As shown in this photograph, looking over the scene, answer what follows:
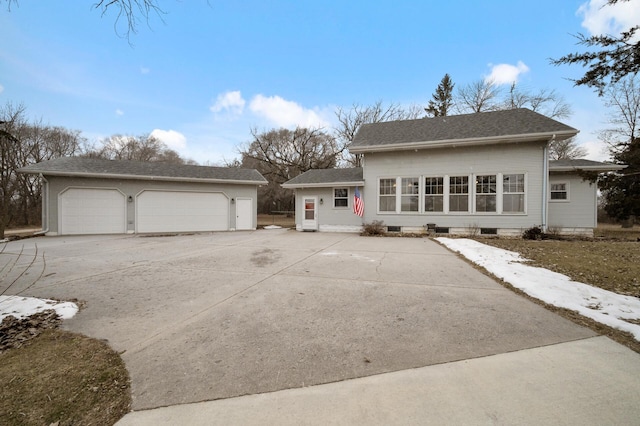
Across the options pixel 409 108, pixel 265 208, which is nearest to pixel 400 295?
pixel 409 108

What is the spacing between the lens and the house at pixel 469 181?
1141cm

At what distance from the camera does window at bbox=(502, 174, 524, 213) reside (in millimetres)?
11570

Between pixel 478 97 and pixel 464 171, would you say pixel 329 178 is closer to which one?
pixel 464 171

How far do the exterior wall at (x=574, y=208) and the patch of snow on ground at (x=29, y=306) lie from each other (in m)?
17.0

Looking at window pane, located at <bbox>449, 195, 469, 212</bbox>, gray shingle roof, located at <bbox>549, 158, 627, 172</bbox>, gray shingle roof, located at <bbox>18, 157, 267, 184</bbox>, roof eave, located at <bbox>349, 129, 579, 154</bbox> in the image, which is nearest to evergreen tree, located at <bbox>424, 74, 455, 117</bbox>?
gray shingle roof, located at <bbox>549, 158, 627, 172</bbox>

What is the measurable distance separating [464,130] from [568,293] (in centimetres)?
1032

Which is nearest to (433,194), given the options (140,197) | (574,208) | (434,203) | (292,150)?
(434,203)

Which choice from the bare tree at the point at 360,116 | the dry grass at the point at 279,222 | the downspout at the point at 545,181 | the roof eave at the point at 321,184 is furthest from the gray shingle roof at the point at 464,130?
the bare tree at the point at 360,116

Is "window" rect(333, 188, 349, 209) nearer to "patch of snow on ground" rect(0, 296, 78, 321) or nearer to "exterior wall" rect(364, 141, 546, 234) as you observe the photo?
"exterior wall" rect(364, 141, 546, 234)

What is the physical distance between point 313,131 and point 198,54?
16.6 meters

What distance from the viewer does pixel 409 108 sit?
88.4 ft

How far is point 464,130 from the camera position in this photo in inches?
496

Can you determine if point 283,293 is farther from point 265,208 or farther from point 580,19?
point 265,208

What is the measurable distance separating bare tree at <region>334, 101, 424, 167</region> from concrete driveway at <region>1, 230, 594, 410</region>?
73.3 ft
